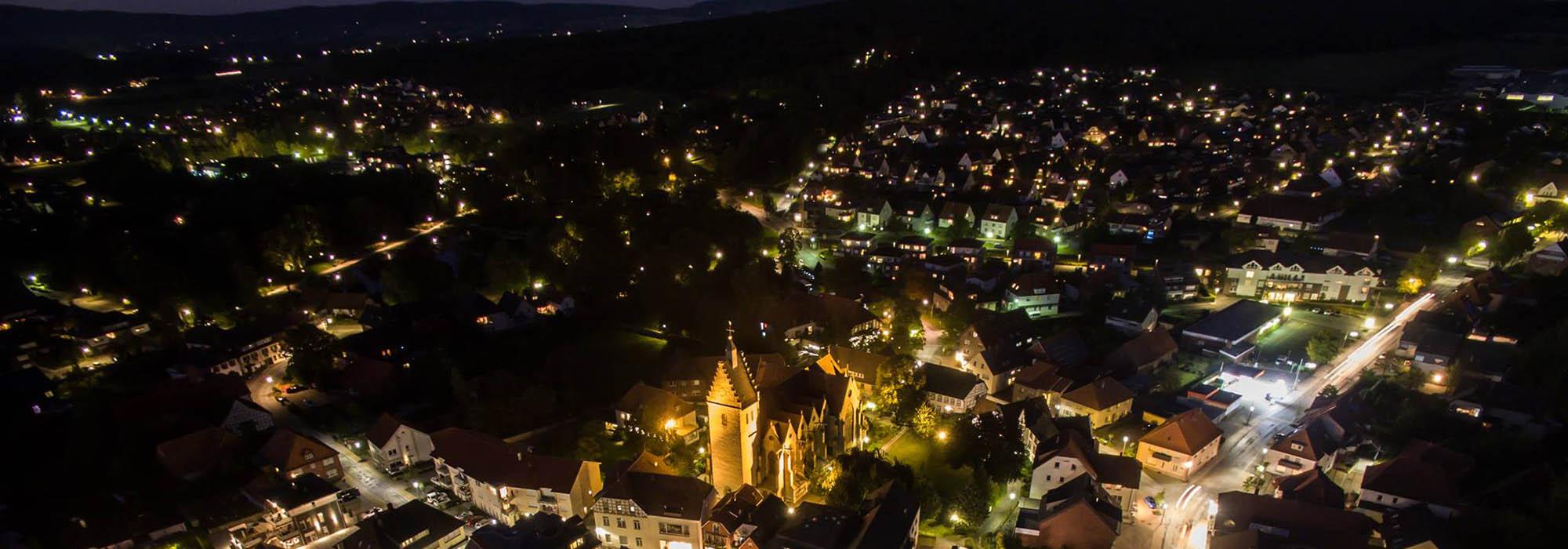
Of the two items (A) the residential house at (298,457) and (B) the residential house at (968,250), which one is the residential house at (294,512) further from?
(B) the residential house at (968,250)

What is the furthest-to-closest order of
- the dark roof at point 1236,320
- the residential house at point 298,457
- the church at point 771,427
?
the dark roof at point 1236,320 < the residential house at point 298,457 < the church at point 771,427

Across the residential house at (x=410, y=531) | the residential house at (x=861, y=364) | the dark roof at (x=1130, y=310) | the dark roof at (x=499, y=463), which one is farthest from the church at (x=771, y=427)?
the dark roof at (x=1130, y=310)

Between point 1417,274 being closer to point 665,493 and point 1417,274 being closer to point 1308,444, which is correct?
point 1308,444

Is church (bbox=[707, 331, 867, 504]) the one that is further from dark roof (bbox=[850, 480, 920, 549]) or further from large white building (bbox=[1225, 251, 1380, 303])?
large white building (bbox=[1225, 251, 1380, 303])

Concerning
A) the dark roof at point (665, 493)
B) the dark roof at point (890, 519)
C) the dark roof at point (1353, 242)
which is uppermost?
the dark roof at point (665, 493)

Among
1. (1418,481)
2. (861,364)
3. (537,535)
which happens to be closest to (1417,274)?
(1418,481)

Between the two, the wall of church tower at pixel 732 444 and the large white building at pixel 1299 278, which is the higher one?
the wall of church tower at pixel 732 444

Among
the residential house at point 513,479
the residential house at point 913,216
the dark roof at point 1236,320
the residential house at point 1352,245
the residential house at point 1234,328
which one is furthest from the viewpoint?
the residential house at point 913,216
